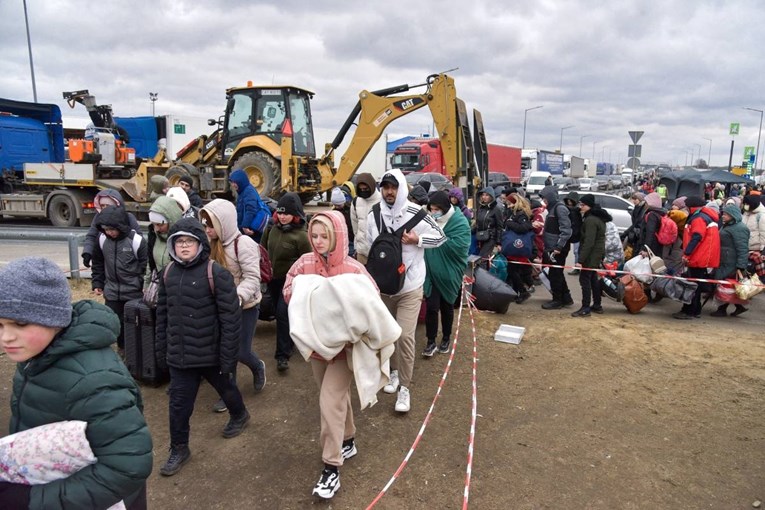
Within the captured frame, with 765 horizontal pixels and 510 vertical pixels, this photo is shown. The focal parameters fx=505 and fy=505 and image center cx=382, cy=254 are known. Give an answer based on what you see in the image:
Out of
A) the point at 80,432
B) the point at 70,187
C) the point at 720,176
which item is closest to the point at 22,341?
the point at 80,432

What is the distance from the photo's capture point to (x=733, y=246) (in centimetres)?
724

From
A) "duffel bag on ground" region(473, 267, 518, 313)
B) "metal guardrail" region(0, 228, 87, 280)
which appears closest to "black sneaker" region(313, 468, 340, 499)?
"duffel bag on ground" region(473, 267, 518, 313)

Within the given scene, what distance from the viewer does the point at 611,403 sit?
4.40 m

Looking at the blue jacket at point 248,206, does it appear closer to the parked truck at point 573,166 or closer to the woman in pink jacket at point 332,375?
the woman in pink jacket at point 332,375

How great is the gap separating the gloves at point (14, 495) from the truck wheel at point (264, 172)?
1088 centimetres

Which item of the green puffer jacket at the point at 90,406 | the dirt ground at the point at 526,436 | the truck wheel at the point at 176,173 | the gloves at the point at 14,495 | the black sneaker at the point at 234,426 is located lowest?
the dirt ground at the point at 526,436

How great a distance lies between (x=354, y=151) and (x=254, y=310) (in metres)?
8.55

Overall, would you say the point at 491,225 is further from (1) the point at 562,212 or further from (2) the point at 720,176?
(2) the point at 720,176

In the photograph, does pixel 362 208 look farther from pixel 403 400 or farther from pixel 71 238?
pixel 71 238

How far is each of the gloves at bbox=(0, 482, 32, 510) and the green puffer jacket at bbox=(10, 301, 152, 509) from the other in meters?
0.04

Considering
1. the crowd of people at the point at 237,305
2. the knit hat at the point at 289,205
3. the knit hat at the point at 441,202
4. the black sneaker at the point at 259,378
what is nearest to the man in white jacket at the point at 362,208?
the crowd of people at the point at 237,305

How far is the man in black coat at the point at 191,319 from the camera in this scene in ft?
10.8

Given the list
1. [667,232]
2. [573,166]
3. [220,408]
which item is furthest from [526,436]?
[573,166]

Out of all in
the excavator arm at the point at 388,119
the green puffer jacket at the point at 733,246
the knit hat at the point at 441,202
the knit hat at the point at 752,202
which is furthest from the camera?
the excavator arm at the point at 388,119
